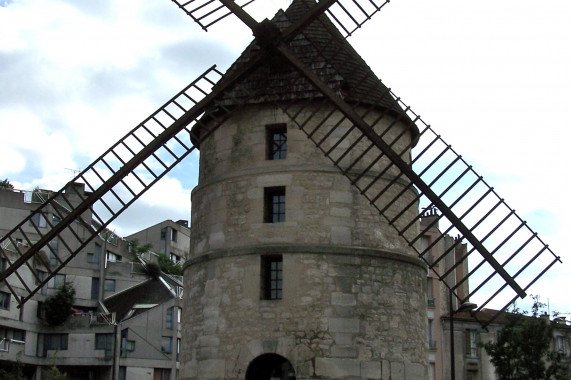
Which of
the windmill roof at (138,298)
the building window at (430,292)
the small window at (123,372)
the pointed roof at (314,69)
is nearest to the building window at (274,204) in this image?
the pointed roof at (314,69)

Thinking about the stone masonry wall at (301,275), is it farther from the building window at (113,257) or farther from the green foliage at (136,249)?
the green foliage at (136,249)

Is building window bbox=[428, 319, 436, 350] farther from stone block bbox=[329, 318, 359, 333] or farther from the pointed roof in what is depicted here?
stone block bbox=[329, 318, 359, 333]

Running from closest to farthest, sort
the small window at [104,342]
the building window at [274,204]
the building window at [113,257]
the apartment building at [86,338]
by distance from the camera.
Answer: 1. the building window at [274,204]
2. the apartment building at [86,338]
3. the small window at [104,342]
4. the building window at [113,257]

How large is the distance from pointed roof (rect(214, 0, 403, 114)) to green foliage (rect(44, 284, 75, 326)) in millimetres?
34806

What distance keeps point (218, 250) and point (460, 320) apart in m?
32.2

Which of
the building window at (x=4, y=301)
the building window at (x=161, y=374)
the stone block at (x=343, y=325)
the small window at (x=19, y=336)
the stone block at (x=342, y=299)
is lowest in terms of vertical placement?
the building window at (x=161, y=374)

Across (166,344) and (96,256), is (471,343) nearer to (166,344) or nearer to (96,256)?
(166,344)

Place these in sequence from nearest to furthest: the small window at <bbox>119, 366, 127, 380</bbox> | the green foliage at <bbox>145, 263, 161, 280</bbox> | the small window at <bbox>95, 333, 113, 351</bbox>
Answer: the small window at <bbox>119, 366, 127, 380</bbox>, the small window at <bbox>95, 333, 113, 351</bbox>, the green foliage at <bbox>145, 263, 161, 280</bbox>

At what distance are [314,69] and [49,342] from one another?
3732 cm

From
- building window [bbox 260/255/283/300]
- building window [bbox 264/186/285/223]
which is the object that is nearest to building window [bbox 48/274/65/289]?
building window [bbox 264/186/285/223]

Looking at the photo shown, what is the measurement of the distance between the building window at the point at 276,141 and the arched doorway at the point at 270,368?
4058 millimetres

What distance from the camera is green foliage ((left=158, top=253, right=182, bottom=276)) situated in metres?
65.6

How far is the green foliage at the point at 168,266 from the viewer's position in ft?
215

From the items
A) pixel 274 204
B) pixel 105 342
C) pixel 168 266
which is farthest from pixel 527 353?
pixel 168 266
